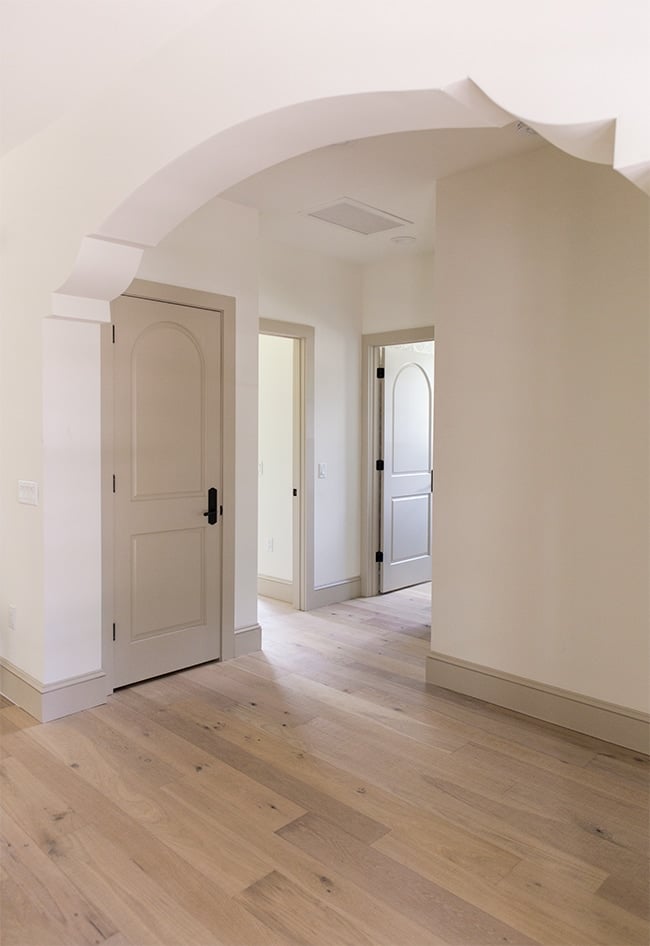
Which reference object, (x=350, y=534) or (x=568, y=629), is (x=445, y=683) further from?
(x=350, y=534)

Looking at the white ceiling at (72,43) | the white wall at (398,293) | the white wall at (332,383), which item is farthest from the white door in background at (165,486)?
the white wall at (398,293)

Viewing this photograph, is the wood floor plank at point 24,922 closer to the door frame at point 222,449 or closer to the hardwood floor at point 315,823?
the hardwood floor at point 315,823

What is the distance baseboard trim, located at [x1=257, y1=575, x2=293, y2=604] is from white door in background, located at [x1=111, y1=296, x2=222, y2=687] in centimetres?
147

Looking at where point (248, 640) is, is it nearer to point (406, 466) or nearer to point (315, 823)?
point (315, 823)

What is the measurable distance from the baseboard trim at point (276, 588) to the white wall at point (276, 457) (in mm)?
35

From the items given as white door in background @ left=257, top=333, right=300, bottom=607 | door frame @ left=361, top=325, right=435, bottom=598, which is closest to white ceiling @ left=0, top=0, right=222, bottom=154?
white door in background @ left=257, top=333, right=300, bottom=607

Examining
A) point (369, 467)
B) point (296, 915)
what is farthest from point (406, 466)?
point (296, 915)

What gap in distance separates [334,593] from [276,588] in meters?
0.51

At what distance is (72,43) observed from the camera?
2.49m

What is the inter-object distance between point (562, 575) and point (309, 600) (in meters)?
2.48

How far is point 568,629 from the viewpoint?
10.5 ft

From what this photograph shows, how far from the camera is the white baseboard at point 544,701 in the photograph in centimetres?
297

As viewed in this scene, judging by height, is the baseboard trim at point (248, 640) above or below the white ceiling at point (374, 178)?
below

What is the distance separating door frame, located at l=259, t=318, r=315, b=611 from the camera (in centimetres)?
520
